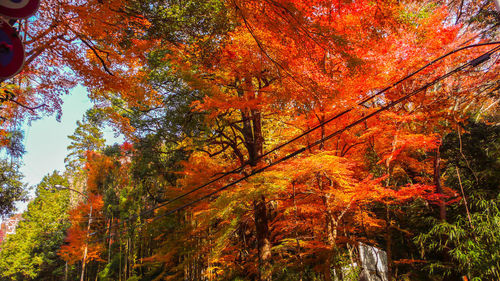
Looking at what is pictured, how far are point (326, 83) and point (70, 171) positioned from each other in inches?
1242

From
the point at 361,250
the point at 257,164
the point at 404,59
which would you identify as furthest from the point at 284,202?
the point at 404,59

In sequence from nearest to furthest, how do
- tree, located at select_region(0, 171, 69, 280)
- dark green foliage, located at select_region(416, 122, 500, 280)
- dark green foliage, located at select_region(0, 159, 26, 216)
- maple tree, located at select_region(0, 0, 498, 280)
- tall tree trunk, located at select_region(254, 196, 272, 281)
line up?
maple tree, located at select_region(0, 0, 498, 280) → dark green foliage, located at select_region(416, 122, 500, 280) → tall tree trunk, located at select_region(254, 196, 272, 281) → dark green foliage, located at select_region(0, 159, 26, 216) → tree, located at select_region(0, 171, 69, 280)

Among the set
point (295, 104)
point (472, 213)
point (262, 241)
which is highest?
point (295, 104)

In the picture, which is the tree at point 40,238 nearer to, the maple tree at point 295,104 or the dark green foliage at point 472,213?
the maple tree at point 295,104

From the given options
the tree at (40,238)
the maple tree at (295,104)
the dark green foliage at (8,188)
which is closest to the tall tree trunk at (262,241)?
the maple tree at (295,104)

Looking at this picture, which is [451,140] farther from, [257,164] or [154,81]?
[154,81]

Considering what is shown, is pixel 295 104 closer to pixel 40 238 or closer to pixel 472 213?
pixel 472 213

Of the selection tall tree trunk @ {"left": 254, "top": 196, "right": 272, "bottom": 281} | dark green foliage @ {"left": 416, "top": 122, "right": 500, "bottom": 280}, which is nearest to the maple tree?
tall tree trunk @ {"left": 254, "top": 196, "right": 272, "bottom": 281}

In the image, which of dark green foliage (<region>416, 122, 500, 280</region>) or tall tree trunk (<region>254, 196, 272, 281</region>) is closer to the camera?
dark green foliage (<region>416, 122, 500, 280</region>)

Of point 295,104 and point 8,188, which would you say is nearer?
point 295,104

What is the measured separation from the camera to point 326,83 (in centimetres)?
732

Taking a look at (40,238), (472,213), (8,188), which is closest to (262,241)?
(472,213)

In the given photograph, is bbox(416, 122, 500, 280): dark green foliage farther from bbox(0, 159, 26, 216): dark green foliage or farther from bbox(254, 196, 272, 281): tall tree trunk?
bbox(0, 159, 26, 216): dark green foliage

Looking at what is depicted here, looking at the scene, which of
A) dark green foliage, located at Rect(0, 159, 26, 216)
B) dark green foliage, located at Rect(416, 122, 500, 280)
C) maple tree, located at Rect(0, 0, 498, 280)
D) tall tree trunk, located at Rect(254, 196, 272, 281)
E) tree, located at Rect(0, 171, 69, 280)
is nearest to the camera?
maple tree, located at Rect(0, 0, 498, 280)
